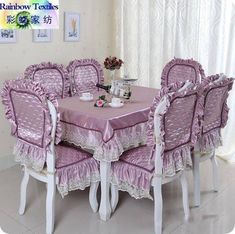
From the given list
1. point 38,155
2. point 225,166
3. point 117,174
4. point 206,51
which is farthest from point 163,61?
point 38,155

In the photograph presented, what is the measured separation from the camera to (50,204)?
226cm

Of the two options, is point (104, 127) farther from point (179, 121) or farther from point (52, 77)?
point (52, 77)

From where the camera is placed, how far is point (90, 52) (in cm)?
400

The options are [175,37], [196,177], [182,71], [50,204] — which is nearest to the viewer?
[50,204]

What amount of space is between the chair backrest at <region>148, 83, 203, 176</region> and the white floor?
0.44 metres

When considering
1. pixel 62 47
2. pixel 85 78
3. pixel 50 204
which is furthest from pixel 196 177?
pixel 62 47

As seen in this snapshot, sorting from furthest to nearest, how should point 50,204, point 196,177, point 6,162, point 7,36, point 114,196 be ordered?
point 6,162 < point 7,36 < point 196,177 < point 114,196 < point 50,204

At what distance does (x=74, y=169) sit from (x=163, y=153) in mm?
593

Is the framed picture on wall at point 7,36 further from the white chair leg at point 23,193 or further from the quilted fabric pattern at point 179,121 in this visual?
the quilted fabric pattern at point 179,121

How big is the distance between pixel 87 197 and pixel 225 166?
1457 mm

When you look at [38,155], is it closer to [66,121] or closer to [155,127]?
[66,121]

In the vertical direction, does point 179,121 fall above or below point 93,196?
above

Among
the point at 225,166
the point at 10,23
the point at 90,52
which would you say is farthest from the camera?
the point at 90,52

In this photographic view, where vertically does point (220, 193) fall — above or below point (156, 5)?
below
